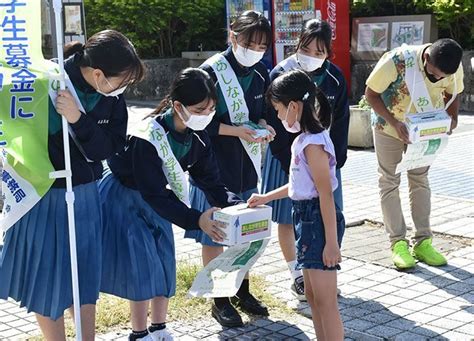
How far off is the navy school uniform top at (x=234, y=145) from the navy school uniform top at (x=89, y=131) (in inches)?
38.1

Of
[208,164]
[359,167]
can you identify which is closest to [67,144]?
[208,164]

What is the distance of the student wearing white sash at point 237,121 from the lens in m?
4.31

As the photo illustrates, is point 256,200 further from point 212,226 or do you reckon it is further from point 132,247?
point 132,247

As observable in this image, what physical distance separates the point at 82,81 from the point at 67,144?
32 centimetres

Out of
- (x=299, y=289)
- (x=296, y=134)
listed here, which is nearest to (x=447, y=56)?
(x=296, y=134)

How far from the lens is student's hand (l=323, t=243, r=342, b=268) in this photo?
3.46 metres

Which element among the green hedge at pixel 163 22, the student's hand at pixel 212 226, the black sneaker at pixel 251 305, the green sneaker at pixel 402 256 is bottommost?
the black sneaker at pixel 251 305

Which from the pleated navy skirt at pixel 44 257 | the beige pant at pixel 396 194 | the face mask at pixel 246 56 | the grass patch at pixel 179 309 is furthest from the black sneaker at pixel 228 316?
the beige pant at pixel 396 194

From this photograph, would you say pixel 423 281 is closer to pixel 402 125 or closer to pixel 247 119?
pixel 402 125

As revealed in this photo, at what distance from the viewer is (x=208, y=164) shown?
3.94 metres

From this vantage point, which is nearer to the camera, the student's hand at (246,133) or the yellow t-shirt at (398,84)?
the student's hand at (246,133)

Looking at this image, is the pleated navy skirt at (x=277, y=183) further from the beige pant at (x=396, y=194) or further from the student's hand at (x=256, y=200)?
the student's hand at (x=256, y=200)

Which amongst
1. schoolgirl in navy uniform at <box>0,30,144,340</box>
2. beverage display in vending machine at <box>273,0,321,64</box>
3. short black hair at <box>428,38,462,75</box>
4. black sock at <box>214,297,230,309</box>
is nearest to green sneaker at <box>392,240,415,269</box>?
short black hair at <box>428,38,462,75</box>

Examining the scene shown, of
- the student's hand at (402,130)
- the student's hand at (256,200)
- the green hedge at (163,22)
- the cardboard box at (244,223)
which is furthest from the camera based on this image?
the green hedge at (163,22)
